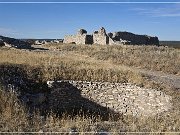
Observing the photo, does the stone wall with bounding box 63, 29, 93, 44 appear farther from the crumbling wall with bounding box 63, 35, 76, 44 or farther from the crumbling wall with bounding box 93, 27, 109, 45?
the crumbling wall with bounding box 93, 27, 109, 45

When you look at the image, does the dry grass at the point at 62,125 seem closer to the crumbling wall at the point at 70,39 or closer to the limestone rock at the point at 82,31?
the limestone rock at the point at 82,31

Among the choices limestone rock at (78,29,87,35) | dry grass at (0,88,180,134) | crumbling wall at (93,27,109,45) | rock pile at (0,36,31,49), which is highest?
limestone rock at (78,29,87,35)

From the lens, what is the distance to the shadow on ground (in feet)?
51.2

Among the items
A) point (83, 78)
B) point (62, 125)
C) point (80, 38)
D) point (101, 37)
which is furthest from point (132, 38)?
point (62, 125)

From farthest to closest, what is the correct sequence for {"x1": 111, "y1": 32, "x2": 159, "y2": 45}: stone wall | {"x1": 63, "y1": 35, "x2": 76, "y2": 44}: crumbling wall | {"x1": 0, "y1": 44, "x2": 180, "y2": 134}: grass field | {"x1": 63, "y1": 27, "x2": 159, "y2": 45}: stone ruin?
{"x1": 63, "y1": 35, "x2": 76, "y2": 44}: crumbling wall, {"x1": 111, "y1": 32, "x2": 159, "y2": 45}: stone wall, {"x1": 63, "y1": 27, "x2": 159, "y2": 45}: stone ruin, {"x1": 0, "y1": 44, "x2": 180, "y2": 134}: grass field

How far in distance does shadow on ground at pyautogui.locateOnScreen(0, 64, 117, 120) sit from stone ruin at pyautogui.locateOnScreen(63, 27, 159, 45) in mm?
25651

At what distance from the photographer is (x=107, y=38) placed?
4412 centimetres

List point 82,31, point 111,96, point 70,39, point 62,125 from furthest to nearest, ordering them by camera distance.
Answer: point 70,39 → point 82,31 → point 111,96 → point 62,125

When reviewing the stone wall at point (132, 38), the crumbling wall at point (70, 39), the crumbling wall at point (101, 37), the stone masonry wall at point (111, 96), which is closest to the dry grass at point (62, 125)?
the stone masonry wall at point (111, 96)

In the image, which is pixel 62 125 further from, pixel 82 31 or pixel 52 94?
pixel 82 31

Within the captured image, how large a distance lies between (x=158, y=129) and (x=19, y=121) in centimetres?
323

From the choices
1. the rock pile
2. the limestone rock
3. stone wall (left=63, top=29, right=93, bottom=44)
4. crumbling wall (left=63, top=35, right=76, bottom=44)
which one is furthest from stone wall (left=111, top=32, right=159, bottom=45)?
the rock pile

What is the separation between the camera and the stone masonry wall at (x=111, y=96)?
1552 centimetres

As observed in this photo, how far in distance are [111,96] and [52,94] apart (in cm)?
258
